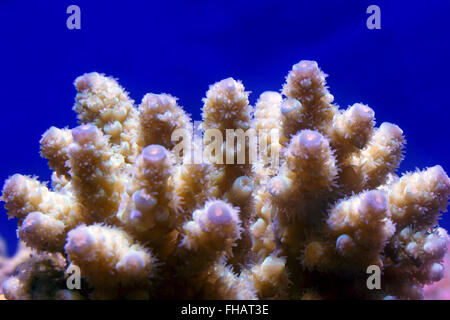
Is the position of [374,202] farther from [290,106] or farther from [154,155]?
[154,155]

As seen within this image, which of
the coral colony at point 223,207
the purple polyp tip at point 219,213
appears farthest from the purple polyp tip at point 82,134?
the purple polyp tip at point 219,213

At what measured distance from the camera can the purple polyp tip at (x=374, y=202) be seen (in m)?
1.41

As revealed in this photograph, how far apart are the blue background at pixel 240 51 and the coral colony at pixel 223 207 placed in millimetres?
8086

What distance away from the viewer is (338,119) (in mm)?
1812

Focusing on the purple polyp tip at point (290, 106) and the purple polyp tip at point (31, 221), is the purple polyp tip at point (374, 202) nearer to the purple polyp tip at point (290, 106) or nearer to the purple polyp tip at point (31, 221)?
the purple polyp tip at point (290, 106)

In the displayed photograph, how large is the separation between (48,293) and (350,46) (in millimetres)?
10874

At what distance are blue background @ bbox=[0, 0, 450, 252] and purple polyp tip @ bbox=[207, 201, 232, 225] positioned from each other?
8707 mm

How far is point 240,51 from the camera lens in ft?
36.1

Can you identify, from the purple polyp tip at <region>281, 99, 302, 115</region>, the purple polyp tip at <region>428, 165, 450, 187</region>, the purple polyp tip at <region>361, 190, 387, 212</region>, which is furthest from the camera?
the purple polyp tip at <region>281, 99, 302, 115</region>

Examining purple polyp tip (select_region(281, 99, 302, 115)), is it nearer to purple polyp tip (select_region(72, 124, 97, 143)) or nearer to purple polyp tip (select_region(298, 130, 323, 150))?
purple polyp tip (select_region(298, 130, 323, 150))

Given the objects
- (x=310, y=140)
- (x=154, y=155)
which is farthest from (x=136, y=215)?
(x=310, y=140)

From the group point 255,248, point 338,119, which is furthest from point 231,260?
point 338,119

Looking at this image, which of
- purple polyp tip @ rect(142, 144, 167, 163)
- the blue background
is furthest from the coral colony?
the blue background

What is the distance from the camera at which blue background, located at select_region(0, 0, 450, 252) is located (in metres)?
9.40
